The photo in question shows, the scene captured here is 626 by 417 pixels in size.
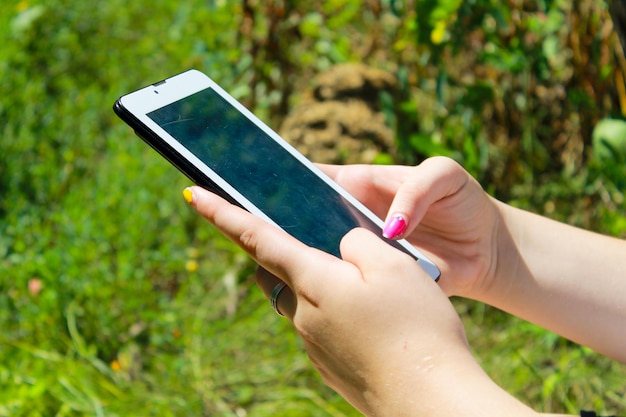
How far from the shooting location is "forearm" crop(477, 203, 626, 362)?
1.36 m

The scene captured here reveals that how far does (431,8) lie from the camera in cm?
230

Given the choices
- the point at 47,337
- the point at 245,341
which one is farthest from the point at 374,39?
the point at 47,337

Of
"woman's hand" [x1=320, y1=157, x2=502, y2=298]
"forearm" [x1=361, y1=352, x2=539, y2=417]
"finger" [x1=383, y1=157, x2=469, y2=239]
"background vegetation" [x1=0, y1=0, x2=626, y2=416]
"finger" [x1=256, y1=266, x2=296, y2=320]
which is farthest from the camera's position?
"background vegetation" [x1=0, y1=0, x2=626, y2=416]

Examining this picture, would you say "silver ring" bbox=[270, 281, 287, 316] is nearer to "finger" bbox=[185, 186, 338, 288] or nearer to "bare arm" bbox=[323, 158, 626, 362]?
"finger" bbox=[185, 186, 338, 288]

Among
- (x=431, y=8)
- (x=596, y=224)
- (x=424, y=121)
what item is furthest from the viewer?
(x=424, y=121)

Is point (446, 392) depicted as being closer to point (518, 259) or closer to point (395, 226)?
point (395, 226)

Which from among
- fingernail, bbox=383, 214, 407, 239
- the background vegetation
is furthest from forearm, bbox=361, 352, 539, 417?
the background vegetation

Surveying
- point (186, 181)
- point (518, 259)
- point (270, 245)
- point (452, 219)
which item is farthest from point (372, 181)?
point (186, 181)

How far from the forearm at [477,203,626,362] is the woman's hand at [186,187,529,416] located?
42 centimetres

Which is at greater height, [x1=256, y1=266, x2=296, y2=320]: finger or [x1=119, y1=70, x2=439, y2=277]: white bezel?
[x1=119, y1=70, x2=439, y2=277]: white bezel

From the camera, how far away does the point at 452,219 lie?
1354mm

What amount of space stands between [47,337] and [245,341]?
0.53m

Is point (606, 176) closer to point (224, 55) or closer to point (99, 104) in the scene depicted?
point (224, 55)

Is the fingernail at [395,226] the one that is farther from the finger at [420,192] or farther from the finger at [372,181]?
the finger at [372,181]
